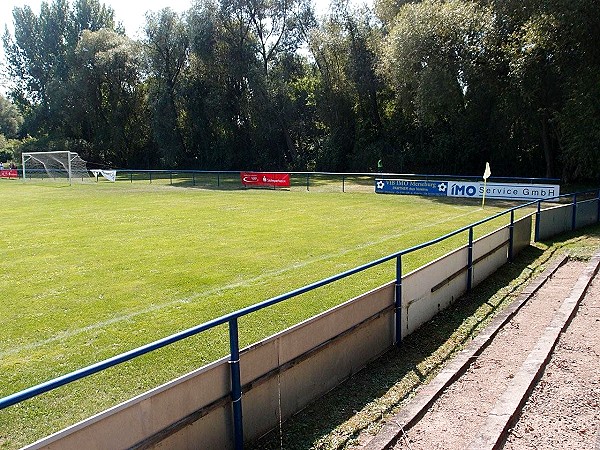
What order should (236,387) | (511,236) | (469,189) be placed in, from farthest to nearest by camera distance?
(469,189) → (511,236) → (236,387)

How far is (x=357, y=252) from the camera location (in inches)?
505

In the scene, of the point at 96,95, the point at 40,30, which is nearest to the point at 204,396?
the point at 96,95

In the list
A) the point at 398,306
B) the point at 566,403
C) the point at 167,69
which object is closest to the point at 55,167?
the point at 167,69

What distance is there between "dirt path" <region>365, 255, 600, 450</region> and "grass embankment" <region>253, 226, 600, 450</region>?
0.34 m

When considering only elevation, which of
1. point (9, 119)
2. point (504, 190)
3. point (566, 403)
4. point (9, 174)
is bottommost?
point (566, 403)

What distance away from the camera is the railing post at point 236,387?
Result: 4.23m

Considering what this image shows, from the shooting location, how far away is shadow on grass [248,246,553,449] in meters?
4.83

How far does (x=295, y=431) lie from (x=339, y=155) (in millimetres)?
41842

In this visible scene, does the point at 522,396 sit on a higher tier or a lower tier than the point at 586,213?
lower

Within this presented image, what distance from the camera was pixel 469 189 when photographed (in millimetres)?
25281

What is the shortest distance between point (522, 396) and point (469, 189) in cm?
2119

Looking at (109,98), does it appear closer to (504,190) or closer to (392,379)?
(504,190)

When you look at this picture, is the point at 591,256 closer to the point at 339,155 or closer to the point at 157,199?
the point at 157,199

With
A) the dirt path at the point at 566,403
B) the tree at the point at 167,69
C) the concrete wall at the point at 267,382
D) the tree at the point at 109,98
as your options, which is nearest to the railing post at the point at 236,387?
the concrete wall at the point at 267,382
